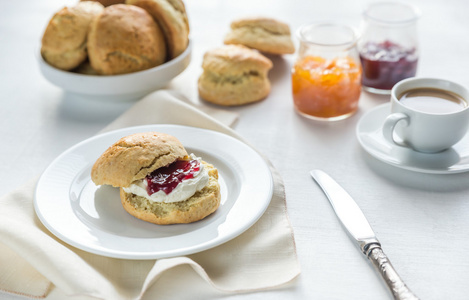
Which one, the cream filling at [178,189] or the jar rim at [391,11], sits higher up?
the jar rim at [391,11]

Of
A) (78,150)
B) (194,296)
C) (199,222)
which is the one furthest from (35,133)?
(194,296)

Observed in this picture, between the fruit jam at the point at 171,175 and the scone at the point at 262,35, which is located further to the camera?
the scone at the point at 262,35

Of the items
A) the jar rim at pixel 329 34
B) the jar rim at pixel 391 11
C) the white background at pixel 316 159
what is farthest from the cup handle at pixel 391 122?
the jar rim at pixel 391 11

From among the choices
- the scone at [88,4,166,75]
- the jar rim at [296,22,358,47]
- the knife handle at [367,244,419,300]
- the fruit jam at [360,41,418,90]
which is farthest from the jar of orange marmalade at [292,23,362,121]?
the knife handle at [367,244,419,300]

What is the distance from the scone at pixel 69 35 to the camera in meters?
2.14

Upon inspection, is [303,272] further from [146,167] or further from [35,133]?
[35,133]

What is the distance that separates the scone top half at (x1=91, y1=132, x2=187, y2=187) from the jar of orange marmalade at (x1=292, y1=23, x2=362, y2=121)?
2.34ft

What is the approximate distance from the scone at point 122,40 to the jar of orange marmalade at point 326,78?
602mm

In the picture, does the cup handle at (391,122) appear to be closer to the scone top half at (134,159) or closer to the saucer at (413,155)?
the saucer at (413,155)

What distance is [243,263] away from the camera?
146 cm

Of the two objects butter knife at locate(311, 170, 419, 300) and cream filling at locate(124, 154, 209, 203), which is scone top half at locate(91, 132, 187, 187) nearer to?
cream filling at locate(124, 154, 209, 203)

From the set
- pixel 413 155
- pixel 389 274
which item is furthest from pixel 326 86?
pixel 389 274

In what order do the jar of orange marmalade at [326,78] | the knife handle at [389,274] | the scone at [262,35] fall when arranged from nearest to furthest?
the knife handle at [389,274]
the jar of orange marmalade at [326,78]
the scone at [262,35]

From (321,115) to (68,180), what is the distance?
1018mm
